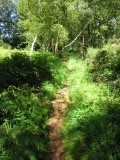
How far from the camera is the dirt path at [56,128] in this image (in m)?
3.12

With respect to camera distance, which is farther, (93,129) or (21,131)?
(93,129)

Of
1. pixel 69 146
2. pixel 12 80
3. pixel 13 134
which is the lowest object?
pixel 69 146

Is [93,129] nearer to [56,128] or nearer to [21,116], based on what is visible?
[56,128]

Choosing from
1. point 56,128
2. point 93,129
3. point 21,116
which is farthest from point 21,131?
point 93,129

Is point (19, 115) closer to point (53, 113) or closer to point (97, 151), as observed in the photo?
point (53, 113)

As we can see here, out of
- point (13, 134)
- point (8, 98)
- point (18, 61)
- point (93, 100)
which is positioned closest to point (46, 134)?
point (13, 134)

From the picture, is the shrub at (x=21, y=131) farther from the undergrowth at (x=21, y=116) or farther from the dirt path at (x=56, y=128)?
the dirt path at (x=56, y=128)

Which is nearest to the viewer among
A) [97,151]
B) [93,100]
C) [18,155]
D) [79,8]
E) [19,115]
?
[18,155]

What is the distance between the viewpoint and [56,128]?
3873 millimetres

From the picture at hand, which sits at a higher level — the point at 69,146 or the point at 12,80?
the point at 12,80

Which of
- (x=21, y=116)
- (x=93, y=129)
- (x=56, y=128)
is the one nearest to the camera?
(x=93, y=129)

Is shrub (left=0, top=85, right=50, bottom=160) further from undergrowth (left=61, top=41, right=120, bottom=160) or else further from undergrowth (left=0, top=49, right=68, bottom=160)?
undergrowth (left=61, top=41, right=120, bottom=160)

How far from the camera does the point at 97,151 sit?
2.75 m

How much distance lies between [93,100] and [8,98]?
9.10 ft
